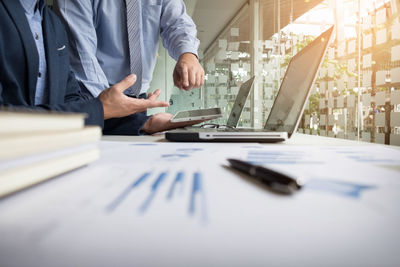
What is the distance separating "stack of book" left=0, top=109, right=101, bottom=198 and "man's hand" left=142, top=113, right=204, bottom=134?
0.78 meters

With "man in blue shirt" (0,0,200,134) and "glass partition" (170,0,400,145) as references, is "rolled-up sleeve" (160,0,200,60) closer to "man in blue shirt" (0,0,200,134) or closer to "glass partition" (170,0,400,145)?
"man in blue shirt" (0,0,200,134)

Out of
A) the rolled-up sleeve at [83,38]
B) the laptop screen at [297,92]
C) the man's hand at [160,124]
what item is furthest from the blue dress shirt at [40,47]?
the laptop screen at [297,92]

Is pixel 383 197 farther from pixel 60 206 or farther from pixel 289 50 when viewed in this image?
pixel 289 50

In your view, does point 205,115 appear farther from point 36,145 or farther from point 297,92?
point 36,145

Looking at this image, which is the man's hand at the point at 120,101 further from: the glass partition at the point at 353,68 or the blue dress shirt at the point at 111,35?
the glass partition at the point at 353,68

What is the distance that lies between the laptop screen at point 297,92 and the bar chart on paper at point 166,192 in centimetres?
48

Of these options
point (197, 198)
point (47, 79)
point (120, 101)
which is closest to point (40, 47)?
point (47, 79)

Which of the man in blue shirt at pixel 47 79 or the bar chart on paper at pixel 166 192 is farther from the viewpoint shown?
the man in blue shirt at pixel 47 79

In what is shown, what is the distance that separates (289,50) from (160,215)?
311 centimetres

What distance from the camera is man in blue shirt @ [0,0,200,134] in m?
0.75

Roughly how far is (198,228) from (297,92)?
70cm

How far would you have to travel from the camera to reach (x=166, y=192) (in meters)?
0.23

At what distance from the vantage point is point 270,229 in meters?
0.15

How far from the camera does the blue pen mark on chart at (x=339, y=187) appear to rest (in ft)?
0.74
